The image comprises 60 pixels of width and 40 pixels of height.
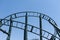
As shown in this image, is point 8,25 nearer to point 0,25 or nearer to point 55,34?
point 0,25

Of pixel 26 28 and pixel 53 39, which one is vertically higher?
pixel 26 28

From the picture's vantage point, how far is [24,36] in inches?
1089

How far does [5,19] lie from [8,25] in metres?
1.22

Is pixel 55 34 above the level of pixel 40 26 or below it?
below

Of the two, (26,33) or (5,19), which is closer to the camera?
(26,33)

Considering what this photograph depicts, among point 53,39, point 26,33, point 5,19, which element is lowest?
point 53,39

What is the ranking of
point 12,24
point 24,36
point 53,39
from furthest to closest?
point 53,39 < point 12,24 < point 24,36

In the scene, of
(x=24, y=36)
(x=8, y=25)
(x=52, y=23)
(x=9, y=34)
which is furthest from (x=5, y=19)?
Answer: (x=52, y=23)

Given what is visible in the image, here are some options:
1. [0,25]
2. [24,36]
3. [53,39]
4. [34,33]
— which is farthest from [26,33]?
[53,39]

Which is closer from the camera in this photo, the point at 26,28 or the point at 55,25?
the point at 26,28

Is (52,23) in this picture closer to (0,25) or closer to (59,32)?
(59,32)

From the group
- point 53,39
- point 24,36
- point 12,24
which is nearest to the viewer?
point 24,36

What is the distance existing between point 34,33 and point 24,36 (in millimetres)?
2929

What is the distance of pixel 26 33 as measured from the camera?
27.8m
